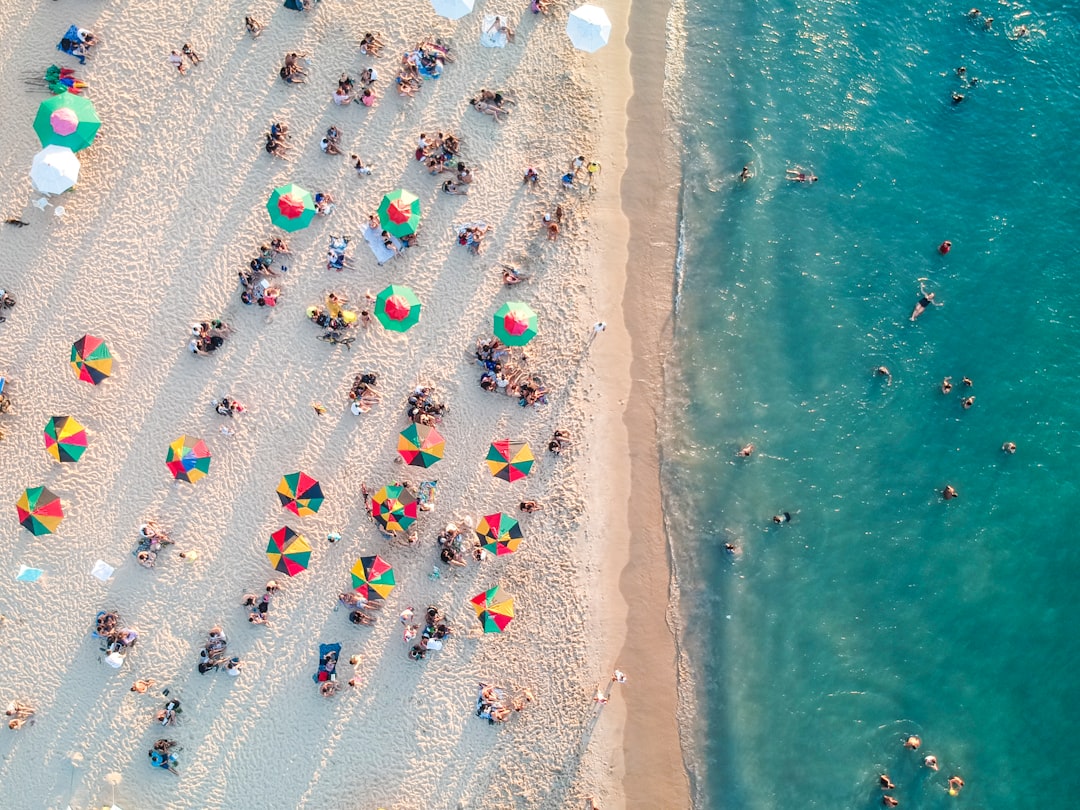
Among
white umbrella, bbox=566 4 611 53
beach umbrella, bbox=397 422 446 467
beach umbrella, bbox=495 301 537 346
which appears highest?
white umbrella, bbox=566 4 611 53

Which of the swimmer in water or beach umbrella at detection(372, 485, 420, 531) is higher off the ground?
the swimmer in water

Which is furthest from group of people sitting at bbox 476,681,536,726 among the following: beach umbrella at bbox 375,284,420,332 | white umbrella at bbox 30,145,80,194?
white umbrella at bbox 30,145,80,194

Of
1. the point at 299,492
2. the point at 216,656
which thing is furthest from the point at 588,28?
the point at 216,656

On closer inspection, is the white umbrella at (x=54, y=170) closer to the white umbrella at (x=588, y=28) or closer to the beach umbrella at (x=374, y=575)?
the beach umbrella at (x=374, y=575)

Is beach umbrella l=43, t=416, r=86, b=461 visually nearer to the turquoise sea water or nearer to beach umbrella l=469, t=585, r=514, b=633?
beach umbrella l=469, t=585, r=514, b=633

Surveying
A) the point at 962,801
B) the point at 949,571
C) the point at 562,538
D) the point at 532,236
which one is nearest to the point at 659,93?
the point at 532,236

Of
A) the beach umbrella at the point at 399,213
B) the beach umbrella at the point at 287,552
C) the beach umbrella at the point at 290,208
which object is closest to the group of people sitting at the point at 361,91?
the beach umbrella at the point at 290,208

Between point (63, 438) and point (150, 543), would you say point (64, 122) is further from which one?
point (150, 543)
